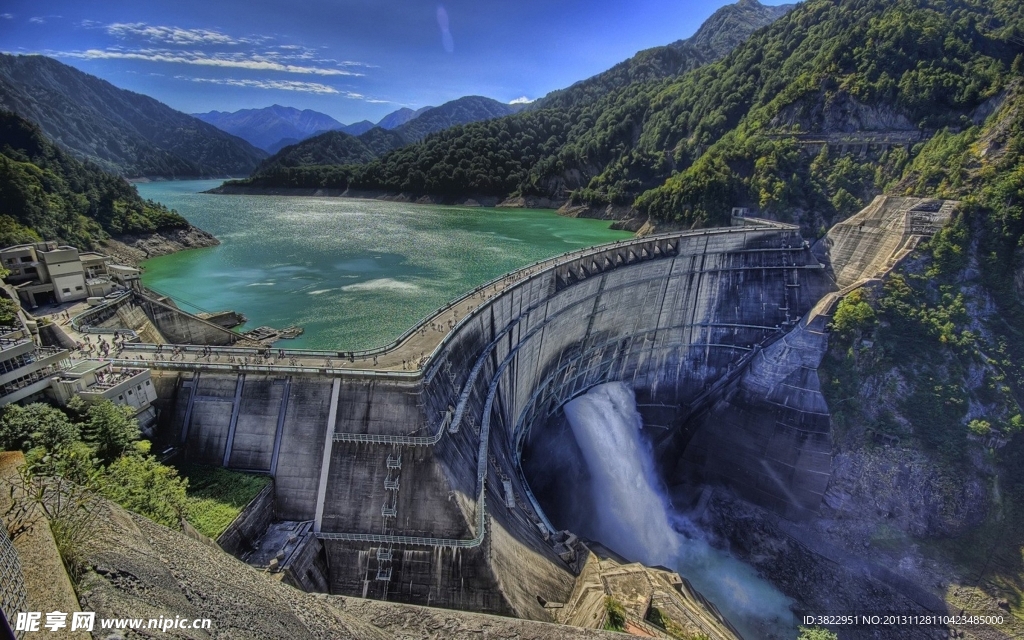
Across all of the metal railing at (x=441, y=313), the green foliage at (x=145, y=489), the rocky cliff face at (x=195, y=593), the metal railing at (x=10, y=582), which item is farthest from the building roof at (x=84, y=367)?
the metal railing at (x=10, y=582)

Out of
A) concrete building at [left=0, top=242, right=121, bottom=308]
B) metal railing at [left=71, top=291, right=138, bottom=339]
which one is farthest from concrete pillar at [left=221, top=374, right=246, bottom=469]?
concrete building at [left=0, top=242, right=121, bottom=308]

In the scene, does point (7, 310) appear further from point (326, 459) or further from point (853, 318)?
point (853, 318)

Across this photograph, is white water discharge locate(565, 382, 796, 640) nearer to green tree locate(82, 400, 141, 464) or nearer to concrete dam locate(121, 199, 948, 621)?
concrete dam locate(121, 199, 948, 621)

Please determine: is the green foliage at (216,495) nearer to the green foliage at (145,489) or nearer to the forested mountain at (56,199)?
the green foliage at (145,489)

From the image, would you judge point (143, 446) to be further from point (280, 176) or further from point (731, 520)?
point (280, 176)

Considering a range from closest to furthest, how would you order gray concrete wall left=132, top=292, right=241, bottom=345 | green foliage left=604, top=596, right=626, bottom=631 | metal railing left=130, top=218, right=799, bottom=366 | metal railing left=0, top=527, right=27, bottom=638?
metal railing left=0, top=527, right=27, bottom=638
green foliage left=604, top=596, right=626, bottom=631
metal railing left=130, top=218, right=799, bottom=366
gray concrete wall left=132, top=292, right=241, bottom=345

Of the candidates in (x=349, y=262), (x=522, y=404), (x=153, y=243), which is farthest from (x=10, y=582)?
(x=153, y=243)
